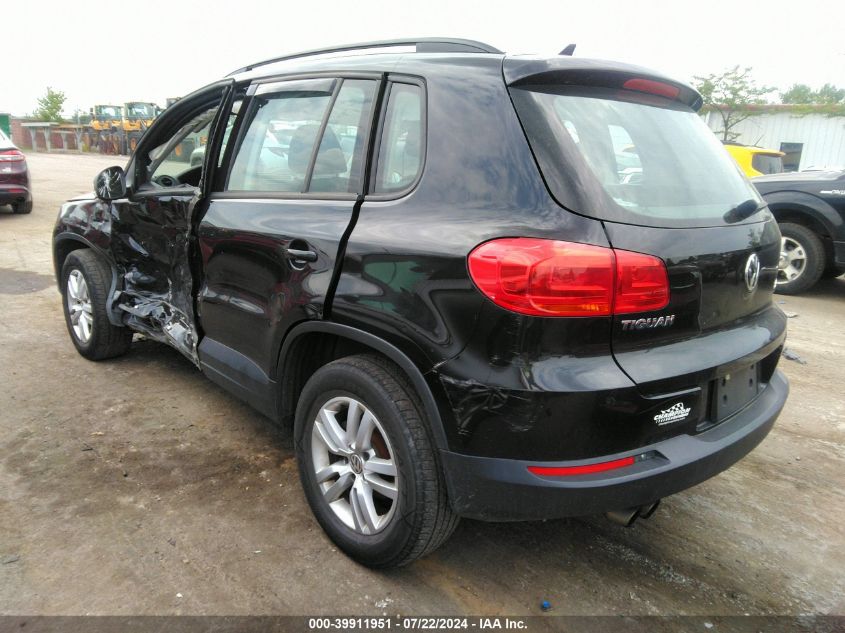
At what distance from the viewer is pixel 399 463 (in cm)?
210

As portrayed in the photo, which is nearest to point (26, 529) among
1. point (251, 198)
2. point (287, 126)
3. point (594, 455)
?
point (251, 198)

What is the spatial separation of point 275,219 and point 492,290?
1.15 metres

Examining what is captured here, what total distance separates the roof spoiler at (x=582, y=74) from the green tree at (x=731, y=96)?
995 inches

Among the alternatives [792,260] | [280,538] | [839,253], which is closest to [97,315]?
[280,538]

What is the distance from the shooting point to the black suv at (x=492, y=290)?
1.85 metres

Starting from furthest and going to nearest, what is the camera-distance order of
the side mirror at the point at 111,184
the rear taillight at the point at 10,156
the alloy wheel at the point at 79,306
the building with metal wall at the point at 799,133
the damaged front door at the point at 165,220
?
the building with metal wall at the point at 799,133 → the rear taillight at the point at 10,156 → the alloy wheel at the point at 79,306 → the side mirror at the point at 111,184 → the damaged front door at the point at 165,220

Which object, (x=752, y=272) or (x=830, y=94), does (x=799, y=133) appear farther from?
(x=752, y=272)

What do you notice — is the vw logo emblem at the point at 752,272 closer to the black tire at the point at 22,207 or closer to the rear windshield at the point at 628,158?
the rear windshield at the point at 628,158

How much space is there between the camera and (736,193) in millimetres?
2428

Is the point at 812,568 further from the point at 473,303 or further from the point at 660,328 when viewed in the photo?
the point at 473,303

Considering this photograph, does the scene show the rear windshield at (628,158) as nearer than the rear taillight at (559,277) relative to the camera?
No

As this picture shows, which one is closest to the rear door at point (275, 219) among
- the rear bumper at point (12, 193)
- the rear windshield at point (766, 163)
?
the rear windshield at point (766, 163)

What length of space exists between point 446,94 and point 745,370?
141 cm

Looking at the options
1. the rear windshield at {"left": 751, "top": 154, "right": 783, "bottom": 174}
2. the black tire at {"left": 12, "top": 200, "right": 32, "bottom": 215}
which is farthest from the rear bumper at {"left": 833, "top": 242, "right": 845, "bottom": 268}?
the black tire at {"left": 12, "top": 200, "right": 32, "bottom": 215}
